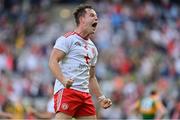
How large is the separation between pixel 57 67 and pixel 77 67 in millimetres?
377

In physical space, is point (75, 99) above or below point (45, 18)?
above

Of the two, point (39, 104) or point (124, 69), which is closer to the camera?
point (39, 104)

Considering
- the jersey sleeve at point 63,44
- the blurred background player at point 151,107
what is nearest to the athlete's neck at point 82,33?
the jersey sleeve at point 63,44

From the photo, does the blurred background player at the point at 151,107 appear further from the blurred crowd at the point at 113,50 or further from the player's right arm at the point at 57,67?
the player's right arm at the point at 57,67

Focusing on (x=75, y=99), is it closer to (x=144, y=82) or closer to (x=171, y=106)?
(x=171, y=106)

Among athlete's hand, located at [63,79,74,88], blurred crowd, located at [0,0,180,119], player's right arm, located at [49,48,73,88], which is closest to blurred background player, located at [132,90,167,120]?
blurred crowd, located at [0,0,180,119]

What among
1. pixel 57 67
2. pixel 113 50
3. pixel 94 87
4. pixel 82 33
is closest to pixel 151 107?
pixel 113 50

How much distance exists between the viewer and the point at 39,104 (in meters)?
23.2

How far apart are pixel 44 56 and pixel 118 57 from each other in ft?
7.38

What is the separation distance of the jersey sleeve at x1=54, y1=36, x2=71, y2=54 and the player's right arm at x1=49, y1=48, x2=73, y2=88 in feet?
0.14

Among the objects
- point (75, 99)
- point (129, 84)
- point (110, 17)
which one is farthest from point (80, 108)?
point (110, 17)

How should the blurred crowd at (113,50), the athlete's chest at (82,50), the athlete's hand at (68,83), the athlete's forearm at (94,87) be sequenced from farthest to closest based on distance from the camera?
the blurred crowd at (113,50) < the athlete's forearm at (94,87) < the athlete's chest at (82,50) < the athlete's hand at (68,83)

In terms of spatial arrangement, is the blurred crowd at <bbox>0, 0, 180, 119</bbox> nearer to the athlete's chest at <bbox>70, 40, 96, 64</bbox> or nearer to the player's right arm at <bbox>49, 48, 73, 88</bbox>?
the athlete's chest at <bbox>70, 40, 96, 64</bbox>

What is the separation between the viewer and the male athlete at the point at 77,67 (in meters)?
10.5
